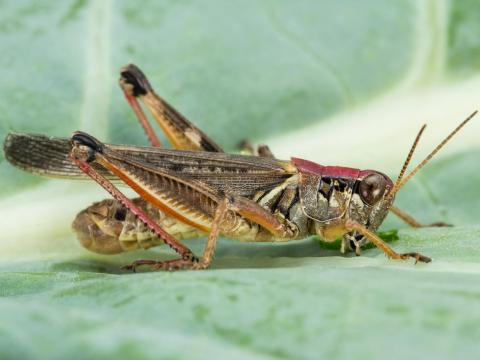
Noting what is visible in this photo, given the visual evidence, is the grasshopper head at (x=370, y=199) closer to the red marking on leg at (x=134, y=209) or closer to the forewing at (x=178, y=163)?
the forewing at (x=178, y=163)

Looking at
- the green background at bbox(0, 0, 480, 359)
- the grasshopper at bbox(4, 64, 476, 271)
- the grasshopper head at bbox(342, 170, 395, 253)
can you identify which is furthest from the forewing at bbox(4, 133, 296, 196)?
the grasshopper head at bbox(342, 170, 395, 253)

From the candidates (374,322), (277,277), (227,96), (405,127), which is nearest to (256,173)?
(227,96)

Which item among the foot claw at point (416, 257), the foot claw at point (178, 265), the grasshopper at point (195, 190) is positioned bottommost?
the foot claw at point (178, 265)

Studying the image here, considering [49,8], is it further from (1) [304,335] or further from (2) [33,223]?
(1) [304,335]

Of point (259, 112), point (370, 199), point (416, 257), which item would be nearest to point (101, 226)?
point (259, 112)

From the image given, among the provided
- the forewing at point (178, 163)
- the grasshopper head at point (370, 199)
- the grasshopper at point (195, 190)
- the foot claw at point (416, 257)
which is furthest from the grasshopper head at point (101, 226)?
the foot claw at point (416, 257)

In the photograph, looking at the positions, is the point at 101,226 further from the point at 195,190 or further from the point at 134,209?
the point at 195,190

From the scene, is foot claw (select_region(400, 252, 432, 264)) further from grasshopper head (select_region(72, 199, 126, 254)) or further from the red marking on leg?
grasshopper head (select_region(72, 199, 126, 254))
